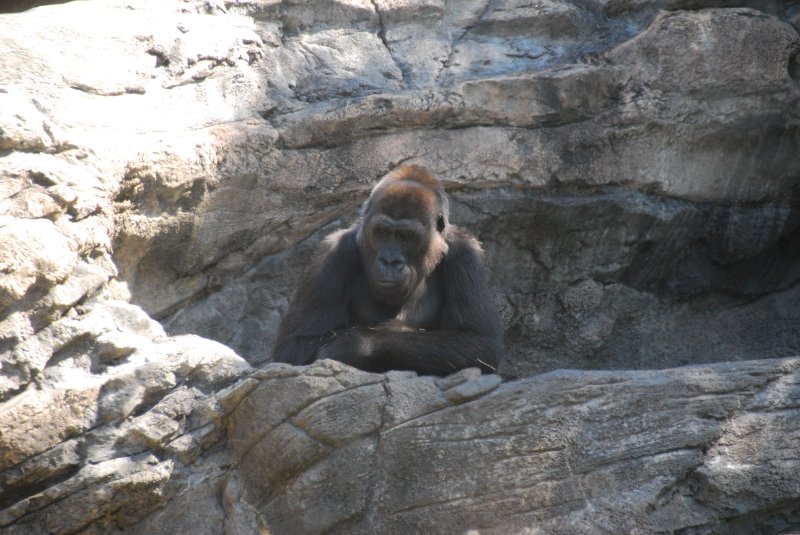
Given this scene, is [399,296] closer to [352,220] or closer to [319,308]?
[319,308]

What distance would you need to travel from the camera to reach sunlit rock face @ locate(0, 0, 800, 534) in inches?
159

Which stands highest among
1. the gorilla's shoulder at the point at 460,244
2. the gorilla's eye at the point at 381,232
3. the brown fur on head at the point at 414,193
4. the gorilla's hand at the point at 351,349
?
the brown fur on head at the point at 414,193

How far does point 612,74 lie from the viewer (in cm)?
602

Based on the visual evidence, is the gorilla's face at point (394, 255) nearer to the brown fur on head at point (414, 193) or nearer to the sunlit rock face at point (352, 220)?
the brown fur on head at point (414, 193)

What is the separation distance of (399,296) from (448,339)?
0.33 m

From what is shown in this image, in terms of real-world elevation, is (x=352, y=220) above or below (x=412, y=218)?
below

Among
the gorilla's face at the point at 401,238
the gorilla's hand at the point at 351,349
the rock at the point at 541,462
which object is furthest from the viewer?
the gorilla's face at the point at 401,238

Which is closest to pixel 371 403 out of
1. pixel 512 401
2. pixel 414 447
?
pixel 414 447

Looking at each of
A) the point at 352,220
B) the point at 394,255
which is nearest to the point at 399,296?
the point at 394,255

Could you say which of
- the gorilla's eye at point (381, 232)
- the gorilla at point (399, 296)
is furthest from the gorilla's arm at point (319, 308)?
the gorilla's eye at point (381, 232)

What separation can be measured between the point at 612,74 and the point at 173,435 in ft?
10.7

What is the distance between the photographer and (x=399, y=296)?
16.4 feet

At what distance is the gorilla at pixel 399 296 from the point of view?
4.78 meters

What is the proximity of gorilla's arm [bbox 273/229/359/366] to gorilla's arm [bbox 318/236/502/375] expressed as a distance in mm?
130
